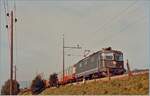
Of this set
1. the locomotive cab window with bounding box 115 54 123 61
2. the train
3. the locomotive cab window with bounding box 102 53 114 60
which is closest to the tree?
the train

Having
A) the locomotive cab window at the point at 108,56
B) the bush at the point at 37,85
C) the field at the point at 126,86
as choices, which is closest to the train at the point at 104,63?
the locomotive cab window at the point at 108,56

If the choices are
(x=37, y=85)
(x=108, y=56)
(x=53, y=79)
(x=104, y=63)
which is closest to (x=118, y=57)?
(x=108, y=56)

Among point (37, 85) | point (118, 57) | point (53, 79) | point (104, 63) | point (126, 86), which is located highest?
point (118, 57)

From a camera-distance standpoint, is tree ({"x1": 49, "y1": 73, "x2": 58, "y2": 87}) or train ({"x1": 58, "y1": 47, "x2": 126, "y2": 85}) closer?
train ({"x1": 58, "y1": 47, "x2": 126, "y2": 85})

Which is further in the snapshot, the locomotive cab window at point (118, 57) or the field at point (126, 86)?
the locomotive cab window at point (118, 57)

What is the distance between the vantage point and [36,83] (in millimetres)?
52594

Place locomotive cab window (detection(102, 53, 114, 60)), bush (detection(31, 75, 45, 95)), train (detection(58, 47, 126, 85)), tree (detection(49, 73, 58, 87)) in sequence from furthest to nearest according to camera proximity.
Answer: bush (detection(31, 75, 45, 95)) < tree (detection(49, 73, 58, 87)) < locomotive cab window (detection(102, 53, 114, 60)) < train (detection(58, 47, 126, 85))

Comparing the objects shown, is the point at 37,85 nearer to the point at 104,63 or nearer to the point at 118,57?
the point at 118,57

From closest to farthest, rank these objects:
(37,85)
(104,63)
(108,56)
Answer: (104,63) → (108,56) → (37,85)

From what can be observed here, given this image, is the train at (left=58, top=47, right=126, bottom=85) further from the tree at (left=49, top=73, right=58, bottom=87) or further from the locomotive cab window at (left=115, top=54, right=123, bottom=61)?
the tree at (left=49, top=73, right=58, bottom=87)

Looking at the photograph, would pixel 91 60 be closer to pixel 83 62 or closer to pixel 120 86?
pixel 83 62

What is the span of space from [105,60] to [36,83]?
21.6 meters

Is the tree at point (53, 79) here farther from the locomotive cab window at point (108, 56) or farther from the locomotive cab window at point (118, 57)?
the locomotive cab window at point (108, 56)

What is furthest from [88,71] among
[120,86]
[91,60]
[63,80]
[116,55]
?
[120,86]
